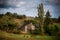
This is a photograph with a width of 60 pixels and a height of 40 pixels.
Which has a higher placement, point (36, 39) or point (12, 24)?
point (12, 24)

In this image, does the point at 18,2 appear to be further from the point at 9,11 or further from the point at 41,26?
the point at 41,26

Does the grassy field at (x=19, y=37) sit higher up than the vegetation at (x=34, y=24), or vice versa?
the vegetation at (x=34, y=24)

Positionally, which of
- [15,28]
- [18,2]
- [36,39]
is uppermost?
[18,2]

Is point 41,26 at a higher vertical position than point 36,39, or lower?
higher

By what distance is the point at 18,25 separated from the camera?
2.48 meters

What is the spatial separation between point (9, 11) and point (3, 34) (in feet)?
1.30

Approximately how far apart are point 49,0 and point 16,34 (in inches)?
31.9

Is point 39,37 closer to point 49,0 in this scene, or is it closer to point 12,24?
point 12,24

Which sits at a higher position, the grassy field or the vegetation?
the vegetation

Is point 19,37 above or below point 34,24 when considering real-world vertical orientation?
below

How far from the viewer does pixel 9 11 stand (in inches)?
99.0

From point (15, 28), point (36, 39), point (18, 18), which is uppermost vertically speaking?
point (18, 18)

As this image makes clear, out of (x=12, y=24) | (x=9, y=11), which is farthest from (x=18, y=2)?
(x=12, y=24)

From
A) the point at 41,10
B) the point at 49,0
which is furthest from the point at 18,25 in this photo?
the point at 49,0
